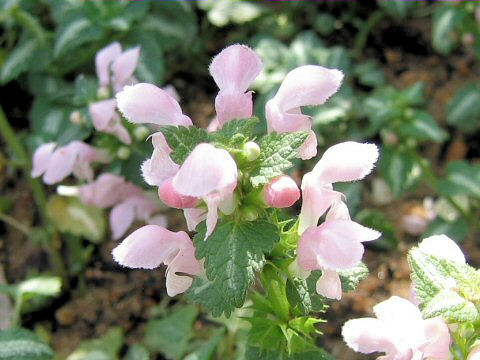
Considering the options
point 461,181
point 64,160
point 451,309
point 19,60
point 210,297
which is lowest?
point 461,181

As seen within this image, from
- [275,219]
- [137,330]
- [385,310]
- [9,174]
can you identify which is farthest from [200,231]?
[9,174]

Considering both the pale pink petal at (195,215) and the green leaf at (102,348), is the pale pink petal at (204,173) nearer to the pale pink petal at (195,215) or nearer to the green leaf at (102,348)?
the pale pink petal at (195,215)

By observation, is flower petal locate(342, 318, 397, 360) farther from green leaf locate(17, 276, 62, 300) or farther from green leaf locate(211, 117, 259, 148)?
green leaf locate(17, 276, 62, 300)

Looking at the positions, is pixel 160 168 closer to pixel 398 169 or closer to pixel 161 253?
pixel 161 253

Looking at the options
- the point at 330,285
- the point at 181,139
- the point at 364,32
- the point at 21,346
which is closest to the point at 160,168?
the point at 181,139

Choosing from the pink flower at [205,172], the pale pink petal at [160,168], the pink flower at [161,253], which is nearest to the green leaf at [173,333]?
the pink flower at [161,253]

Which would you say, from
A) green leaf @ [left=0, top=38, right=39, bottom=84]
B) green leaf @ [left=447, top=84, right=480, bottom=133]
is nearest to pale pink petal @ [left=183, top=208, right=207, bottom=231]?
green leaf @ [left=0, top=38, right=39, bottom=84]
